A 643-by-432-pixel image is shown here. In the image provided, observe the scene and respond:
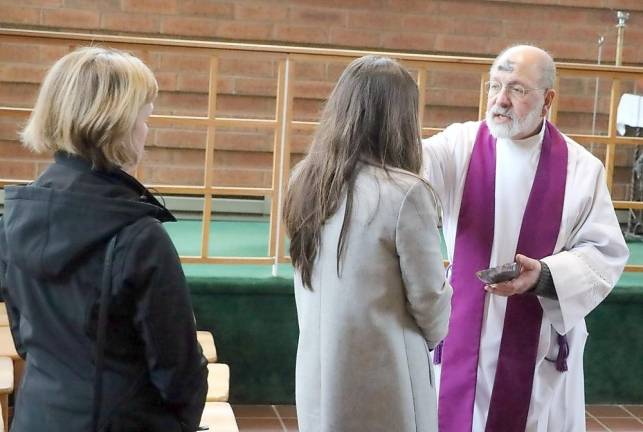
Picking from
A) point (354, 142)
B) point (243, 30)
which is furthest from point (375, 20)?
point (354, 142)

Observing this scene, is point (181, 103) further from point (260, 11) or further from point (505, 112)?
point (505, 112)

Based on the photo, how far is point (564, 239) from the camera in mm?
3205

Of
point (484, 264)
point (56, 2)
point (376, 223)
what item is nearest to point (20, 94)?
point (56, 2)

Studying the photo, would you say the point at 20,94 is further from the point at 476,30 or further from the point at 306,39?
the point at 476,30

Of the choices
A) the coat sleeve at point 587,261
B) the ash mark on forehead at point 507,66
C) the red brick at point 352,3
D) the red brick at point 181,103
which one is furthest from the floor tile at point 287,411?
the red brick at point 352,3

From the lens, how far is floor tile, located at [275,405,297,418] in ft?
15.7

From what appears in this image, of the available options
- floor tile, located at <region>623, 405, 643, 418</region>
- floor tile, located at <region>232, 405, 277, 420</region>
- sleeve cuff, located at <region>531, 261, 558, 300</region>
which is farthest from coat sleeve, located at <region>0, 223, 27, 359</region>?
floor tile, located at <region>623, 405, 643, 418</region>

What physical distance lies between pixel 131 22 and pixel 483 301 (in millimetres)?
4453

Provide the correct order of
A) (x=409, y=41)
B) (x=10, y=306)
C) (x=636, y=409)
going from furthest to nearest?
1. (x=409, y=41)
2. (x=636, y=409)
3. (x=10, y=306)

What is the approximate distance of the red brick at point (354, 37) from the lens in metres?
7.35

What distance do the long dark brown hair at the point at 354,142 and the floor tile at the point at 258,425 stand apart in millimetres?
2169

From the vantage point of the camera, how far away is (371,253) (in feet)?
8.09

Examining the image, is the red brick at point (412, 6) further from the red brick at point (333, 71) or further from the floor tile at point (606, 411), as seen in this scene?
the floor tile at point (606, 411)

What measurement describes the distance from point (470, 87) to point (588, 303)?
15.0 ft
